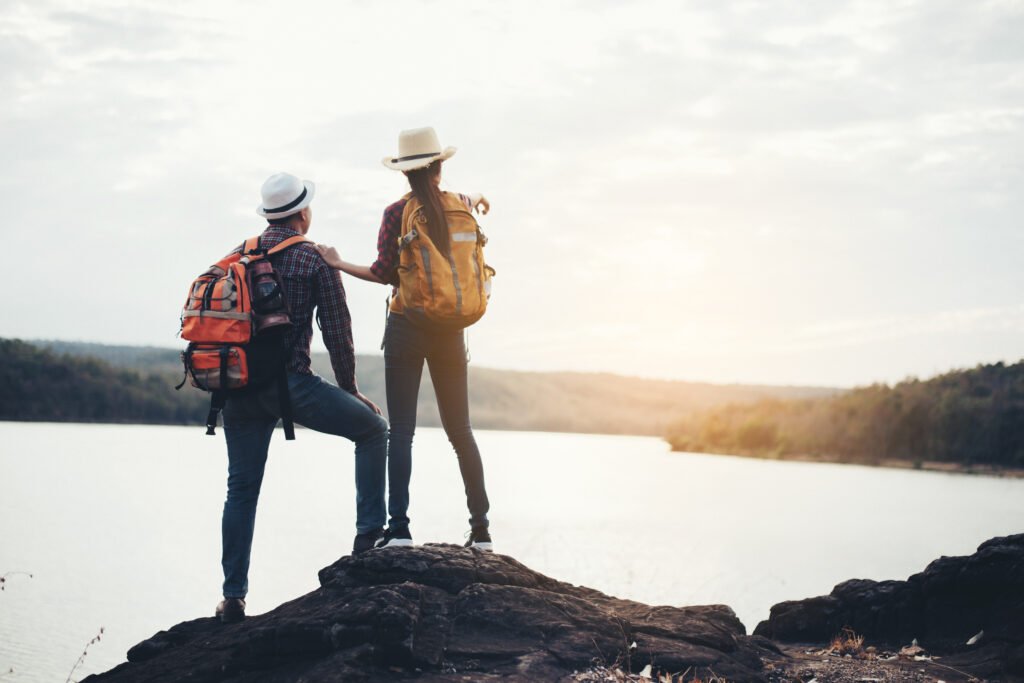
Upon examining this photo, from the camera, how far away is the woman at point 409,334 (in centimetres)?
533

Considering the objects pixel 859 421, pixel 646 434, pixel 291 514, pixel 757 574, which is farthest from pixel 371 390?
pixel 757 574

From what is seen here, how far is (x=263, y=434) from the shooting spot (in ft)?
17.5

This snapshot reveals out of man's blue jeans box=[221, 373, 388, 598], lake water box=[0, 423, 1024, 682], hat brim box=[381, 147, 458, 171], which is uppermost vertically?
hat brim box=[381, 147, 458, 171]

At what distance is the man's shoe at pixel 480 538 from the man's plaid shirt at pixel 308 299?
4.51 feet

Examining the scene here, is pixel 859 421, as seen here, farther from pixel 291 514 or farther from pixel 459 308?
pixel 459 308

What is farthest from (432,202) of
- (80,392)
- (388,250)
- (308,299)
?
(80,392)

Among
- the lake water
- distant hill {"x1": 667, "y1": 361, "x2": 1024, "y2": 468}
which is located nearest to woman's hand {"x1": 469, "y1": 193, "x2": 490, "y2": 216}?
the lake water

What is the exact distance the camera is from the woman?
17.5ft

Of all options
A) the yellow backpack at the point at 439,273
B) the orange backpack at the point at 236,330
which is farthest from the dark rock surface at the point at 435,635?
the yellow backpack at the point at 439,273

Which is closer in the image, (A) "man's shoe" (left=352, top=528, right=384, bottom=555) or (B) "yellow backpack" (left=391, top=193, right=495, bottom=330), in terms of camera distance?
(B) "yellow backpack" (left=391, top=193, right=495, bottom=330)

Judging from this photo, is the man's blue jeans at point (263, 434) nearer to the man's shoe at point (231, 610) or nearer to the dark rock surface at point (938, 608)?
the man's shoe at point (231, 610)

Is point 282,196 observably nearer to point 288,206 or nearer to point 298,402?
point 288,206

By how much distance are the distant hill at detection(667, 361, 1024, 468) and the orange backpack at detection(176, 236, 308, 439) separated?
49.0 meters

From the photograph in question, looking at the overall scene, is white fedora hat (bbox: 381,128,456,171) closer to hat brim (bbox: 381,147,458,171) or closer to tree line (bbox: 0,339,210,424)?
hat brim (bbox: 381,147,458,171)
